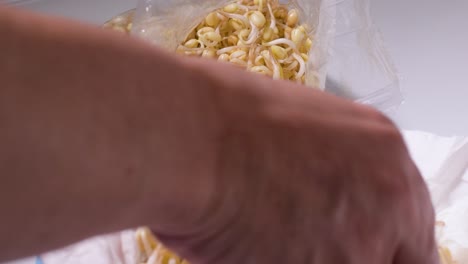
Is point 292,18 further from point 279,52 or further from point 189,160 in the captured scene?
point 189,160

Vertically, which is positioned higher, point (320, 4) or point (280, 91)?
point (280, 91)

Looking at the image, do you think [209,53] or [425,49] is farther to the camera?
[425,49]

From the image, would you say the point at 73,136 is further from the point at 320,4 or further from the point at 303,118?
the point at 320,4

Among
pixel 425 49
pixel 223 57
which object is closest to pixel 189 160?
pixel 223 57

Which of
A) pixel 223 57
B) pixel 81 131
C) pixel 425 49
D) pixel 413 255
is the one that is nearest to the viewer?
pixel 81 131

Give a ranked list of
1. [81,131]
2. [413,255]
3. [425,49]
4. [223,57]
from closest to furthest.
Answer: [81,131], [413,255], [223,57], [425,49]

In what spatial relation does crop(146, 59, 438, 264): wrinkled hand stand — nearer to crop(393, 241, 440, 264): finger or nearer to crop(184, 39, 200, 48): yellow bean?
crop(393, 241, 440, 264): finger

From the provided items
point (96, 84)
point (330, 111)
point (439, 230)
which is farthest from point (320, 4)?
point (96, 84)
